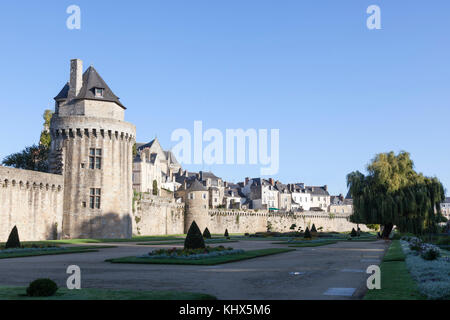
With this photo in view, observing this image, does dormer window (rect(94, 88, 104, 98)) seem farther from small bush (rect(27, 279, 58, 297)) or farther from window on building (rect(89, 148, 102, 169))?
small bush (rect(27, 279, 58, 297))

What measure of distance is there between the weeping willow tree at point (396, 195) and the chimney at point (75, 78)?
32.7 meters

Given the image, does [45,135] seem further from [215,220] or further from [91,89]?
[215,220]

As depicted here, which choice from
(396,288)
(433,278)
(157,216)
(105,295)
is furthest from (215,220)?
(105,295)

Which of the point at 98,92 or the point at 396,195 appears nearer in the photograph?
the point at 396,195

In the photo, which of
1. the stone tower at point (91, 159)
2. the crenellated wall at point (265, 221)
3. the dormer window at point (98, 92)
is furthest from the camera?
the crenellated wall at point (265, 221)

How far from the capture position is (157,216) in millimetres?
67375

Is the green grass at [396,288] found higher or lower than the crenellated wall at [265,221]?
higher

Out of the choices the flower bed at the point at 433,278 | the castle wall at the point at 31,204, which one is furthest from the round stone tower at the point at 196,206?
the flower bed at the point at 433,278

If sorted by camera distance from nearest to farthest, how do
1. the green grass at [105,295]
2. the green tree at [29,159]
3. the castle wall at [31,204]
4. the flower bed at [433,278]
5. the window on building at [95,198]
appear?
1. the green grass at [105,295]
2. the flower bed at [433,278]
3. the castle wall at [31,204]
4. the window on building at [95,198]
5. the green tree at [29,159]

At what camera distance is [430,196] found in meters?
47.5

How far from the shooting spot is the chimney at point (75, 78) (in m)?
52.4

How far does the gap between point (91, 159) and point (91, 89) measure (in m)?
8.20

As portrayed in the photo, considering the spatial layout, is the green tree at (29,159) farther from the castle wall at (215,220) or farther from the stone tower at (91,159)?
the castle wall at (215,220)

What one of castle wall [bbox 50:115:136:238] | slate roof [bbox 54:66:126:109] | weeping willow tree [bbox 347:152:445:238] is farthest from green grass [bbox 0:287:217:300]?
slate roof [bbox 54:66:126:109]
